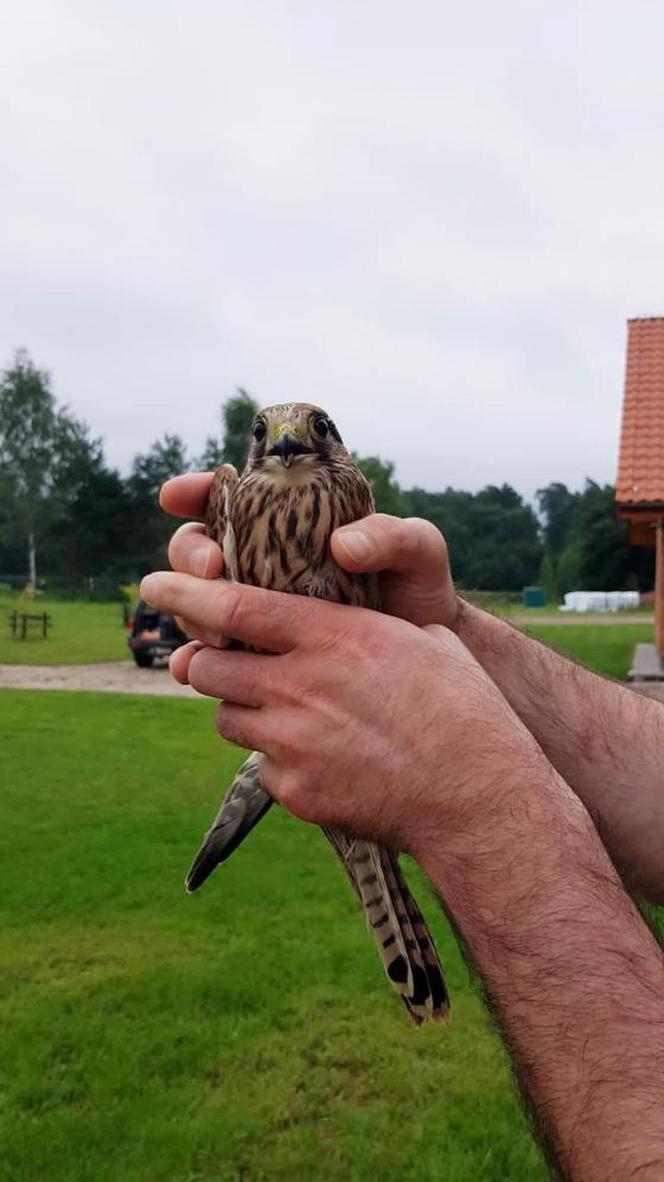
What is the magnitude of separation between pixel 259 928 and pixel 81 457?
52223mm

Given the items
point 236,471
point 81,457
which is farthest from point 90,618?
point 236,471

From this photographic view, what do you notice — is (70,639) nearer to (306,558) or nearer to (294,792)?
(306,558)

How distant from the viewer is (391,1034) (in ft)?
14.9

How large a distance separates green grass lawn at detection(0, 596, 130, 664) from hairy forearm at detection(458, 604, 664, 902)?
21.8m

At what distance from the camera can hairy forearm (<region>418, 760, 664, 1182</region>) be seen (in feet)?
4.56

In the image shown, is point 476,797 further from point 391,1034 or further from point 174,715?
point 174,715

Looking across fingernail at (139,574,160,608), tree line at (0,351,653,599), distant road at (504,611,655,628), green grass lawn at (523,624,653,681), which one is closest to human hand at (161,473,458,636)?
fingernail at (139,574,160,608)

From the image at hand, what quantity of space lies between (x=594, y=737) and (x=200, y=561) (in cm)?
124

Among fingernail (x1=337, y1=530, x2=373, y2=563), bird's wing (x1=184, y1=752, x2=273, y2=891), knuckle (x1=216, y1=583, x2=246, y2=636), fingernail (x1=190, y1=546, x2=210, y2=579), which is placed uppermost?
fingernail (x1=337, y1=530, x2=373, y2=563)

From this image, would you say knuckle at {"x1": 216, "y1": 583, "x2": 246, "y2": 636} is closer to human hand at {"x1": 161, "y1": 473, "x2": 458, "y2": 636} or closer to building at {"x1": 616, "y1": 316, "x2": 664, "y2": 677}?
human hand at {"x1": 161, "y1": 473, "x2": 458, "y2": 636}

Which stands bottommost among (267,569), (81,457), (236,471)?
(267,569)

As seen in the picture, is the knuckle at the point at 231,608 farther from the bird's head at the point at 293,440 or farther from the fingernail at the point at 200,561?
the bird's head at the point at 293,440

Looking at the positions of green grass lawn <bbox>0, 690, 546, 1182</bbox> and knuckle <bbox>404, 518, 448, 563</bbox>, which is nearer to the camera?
knuckle <bbox>404, 518, 448, 563</bbox>

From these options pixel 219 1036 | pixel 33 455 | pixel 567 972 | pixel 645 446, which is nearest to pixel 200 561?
pixel 567 972
